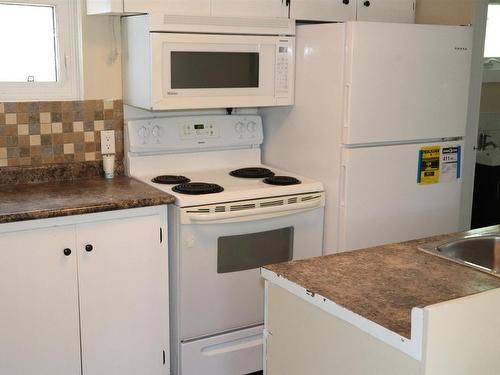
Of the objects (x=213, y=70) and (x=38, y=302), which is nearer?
(x=38, y=302)

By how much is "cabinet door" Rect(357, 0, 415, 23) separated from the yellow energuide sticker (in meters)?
0.74

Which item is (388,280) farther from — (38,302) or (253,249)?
(38,302)

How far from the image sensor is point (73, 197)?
2.70 meters

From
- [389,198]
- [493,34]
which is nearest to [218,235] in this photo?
[389,198]

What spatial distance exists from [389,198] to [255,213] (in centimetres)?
70

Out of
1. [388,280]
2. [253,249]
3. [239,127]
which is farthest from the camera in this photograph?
[239,127]

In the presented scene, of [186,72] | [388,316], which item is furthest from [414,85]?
[388,316]

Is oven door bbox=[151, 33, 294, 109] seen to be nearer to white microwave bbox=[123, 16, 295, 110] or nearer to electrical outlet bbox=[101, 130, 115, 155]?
white microwave bbox=[123, 16, 295, 110]

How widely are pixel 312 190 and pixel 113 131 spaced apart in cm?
103

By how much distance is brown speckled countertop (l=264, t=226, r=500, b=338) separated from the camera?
1.63 meters

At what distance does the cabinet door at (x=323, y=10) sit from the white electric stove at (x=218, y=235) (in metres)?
0.73

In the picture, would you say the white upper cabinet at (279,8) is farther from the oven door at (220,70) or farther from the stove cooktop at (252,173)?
the stove cooktop at (252,173)

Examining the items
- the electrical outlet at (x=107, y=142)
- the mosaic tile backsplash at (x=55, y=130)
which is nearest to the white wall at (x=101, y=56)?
the mosaic tile backsplash at (x=55, y=130)

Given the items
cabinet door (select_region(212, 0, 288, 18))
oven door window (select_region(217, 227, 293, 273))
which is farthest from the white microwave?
oven door window (select_region(217, 227, 293, 273))
